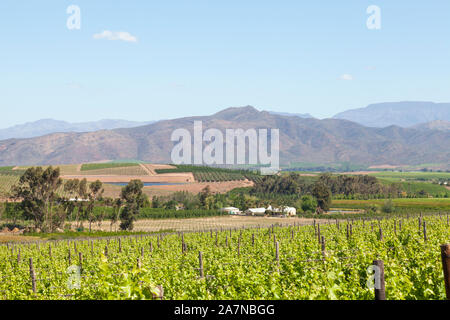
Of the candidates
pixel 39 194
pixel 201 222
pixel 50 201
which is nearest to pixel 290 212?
pixel 201 222

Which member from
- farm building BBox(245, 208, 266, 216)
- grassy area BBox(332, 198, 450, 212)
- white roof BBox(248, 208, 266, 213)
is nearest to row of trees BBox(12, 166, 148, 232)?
farm building BBox(245, 208, 266, 216)

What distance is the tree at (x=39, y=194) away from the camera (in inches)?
3445

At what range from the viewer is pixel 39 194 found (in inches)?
3543

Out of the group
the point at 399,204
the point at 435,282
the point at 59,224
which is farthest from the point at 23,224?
the point at 435,282

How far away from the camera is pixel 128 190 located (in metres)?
91.4

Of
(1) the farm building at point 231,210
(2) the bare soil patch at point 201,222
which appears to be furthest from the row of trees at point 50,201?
(1) the farm building at point 231,210

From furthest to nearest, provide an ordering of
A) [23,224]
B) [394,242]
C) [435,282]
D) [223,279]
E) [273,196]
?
[273,196]
[23,224]
[394,242]
[223,279]
[435,282]

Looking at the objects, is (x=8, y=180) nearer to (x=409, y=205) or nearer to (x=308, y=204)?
(x=308, y=204)

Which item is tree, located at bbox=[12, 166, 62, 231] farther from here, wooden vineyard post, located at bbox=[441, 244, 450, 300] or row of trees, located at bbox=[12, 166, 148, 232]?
wooden vineyard post, located at bbox=[441, 244, 450, 300]

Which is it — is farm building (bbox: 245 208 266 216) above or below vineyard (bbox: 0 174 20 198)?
below

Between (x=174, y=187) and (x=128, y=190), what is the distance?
72518 millimetres

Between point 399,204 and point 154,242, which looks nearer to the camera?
point 154,242

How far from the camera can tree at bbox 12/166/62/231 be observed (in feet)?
287
